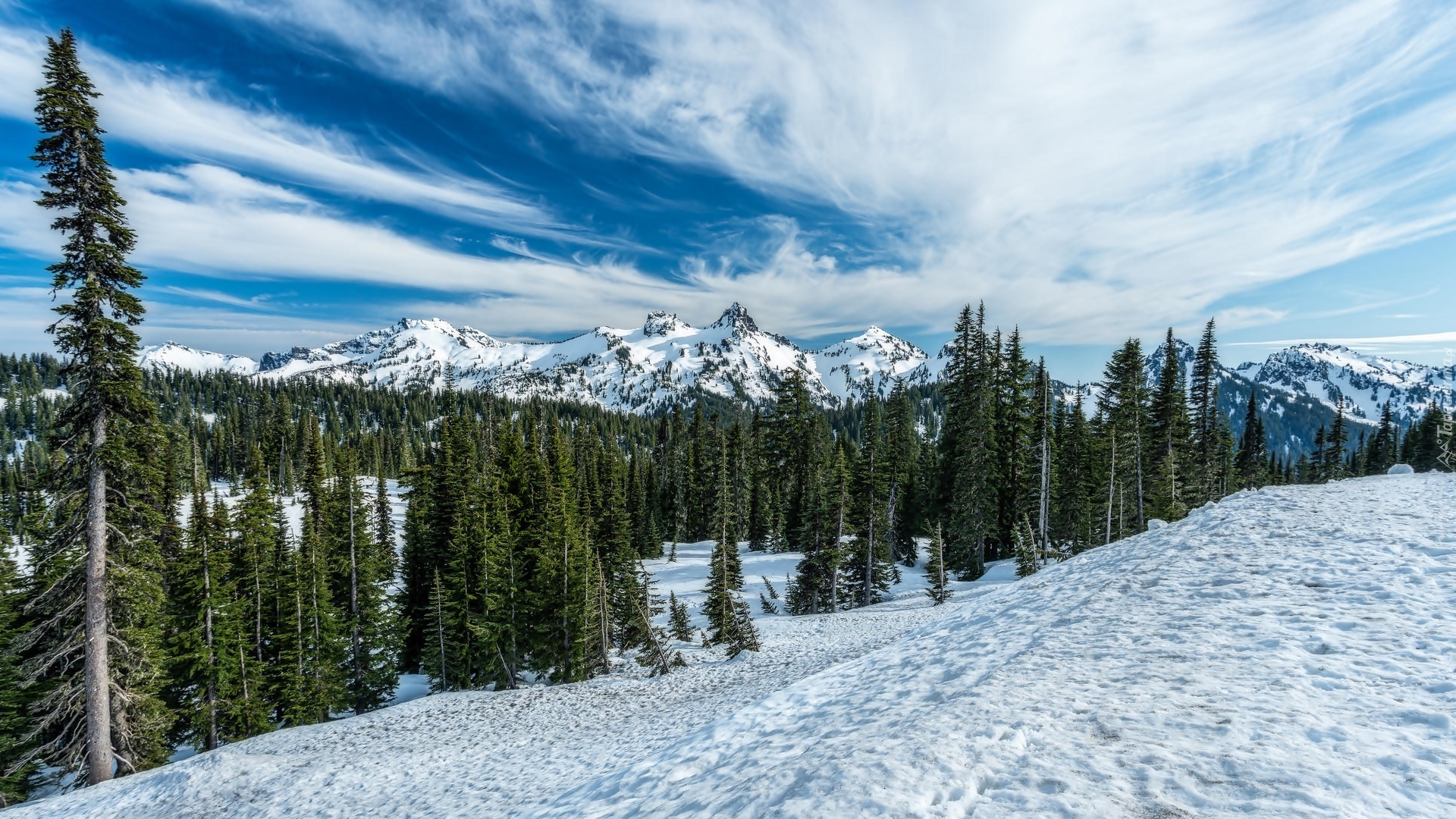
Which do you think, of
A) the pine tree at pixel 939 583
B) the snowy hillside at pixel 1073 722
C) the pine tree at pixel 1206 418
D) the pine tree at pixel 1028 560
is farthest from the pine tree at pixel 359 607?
the pine tree at pixel 1206 418

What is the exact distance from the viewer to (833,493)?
116ft

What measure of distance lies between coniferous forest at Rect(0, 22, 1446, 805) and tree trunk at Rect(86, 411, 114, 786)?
6 cm

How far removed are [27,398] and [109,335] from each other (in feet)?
718

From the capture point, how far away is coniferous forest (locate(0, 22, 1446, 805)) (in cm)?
1512

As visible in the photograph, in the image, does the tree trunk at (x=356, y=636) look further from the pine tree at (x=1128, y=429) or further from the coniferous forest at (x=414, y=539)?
the pine tree at (x=1128, y=429)

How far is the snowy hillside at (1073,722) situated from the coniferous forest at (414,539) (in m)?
6.40

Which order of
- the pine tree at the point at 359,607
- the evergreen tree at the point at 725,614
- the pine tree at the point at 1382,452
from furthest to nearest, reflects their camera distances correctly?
→ the pine tree at the point at 1382,452
the pine tree at the point at 359,607
the evergreen tree at the point at 725,614

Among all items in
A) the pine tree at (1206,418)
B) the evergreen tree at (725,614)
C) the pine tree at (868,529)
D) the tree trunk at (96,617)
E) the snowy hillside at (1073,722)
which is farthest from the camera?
the pine tree at (1206,418)

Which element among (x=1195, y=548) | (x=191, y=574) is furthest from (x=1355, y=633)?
(x=191, y=574)

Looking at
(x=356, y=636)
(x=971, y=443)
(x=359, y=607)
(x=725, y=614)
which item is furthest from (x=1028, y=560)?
(x=359, y=607)

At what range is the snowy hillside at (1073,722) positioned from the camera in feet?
16.3

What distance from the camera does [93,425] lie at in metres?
15.0

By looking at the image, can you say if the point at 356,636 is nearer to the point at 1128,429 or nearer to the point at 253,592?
the point at 253,592

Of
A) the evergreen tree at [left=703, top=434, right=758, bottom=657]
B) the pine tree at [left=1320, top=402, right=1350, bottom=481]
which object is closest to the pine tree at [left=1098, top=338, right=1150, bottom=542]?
the evergreen tree at [left=703, top=434, right=758, bottom=657]
